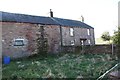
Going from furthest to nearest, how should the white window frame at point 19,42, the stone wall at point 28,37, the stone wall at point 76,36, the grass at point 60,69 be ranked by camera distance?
1. the stone wall at point 76,36
2. the white window frame at point 19,42
3. the stone wall at point 28,37
4. the grass at point 60,69

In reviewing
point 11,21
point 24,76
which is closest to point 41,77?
point 24,76

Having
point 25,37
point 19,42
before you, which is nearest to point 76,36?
point 25,37

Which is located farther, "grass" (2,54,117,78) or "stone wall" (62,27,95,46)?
"stone wall" (62,27,95,46)

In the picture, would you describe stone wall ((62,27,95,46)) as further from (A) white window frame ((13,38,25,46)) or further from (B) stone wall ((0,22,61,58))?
(A) white window frame ((13,38,25,46))

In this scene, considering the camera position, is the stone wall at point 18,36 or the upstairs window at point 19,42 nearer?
the stone wall at point 18,36


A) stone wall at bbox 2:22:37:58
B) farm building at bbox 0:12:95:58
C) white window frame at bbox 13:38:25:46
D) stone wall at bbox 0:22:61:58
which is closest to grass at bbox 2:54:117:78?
stone wall at bbox 2:22:37:58

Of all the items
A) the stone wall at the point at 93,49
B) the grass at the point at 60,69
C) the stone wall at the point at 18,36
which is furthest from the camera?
the stone wall at the point at 93,49

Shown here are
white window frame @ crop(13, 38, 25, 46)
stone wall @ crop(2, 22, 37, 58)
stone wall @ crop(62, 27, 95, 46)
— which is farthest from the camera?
stone wall @ crop(62, 27, 95, 46)

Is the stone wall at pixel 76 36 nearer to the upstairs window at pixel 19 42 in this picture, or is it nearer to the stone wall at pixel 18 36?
the stone wall at pixel 18 36

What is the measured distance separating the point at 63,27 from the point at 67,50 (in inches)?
179

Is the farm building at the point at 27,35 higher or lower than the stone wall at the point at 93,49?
higher

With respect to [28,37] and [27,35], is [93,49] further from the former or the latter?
[27,35]

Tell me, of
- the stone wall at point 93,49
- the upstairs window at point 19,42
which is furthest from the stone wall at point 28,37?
the upstairs window at point 19,42

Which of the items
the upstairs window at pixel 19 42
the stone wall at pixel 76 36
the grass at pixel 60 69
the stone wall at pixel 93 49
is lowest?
the grass at pixel 60 69
